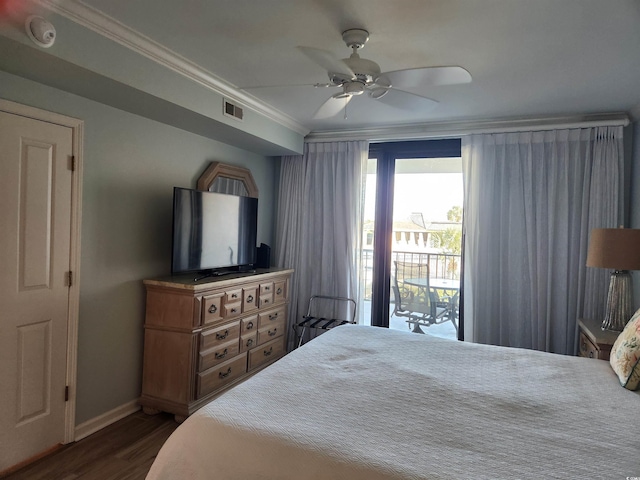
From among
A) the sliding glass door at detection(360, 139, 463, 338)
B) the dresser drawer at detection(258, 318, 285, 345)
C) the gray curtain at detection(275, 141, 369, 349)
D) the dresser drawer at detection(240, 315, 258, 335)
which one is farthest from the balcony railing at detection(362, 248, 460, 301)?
the dresser drawer at detection(240, 315, 258, 335)

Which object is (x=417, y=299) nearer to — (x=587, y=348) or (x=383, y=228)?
(x=383, y=228)

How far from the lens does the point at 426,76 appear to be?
6.51ft

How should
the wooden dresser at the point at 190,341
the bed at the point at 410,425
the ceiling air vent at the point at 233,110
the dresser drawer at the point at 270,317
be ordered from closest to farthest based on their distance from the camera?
the bed at the point at 410,425, the wooden dresser at the point at 190,341, the ceiling air vent at the point at 233,110, the dresser drawer at the point at 270,317

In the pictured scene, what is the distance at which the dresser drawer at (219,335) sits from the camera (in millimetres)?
2953

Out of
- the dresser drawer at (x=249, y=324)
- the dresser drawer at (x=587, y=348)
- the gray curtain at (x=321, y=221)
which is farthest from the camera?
the gray curtain at (x=321, y=221)

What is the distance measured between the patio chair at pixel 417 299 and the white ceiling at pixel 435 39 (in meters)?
1.80

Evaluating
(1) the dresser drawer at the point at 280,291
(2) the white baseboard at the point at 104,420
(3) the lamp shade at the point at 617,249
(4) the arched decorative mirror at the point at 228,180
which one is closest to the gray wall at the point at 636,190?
(3) the lamp shade at the point at 617,249

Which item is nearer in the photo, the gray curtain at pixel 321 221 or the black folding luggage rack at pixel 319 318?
the black folding luggage rack at pixel 319 318

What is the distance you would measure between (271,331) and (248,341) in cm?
39

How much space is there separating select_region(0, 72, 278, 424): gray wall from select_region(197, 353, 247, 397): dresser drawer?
0.53 meters

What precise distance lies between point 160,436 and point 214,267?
1.29 metres

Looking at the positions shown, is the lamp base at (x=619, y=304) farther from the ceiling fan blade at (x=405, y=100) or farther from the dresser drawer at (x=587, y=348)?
the ceiling fan blade at (x=405, y=100)

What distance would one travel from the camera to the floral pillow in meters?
1.84

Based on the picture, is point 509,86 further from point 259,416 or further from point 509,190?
point 259,416
